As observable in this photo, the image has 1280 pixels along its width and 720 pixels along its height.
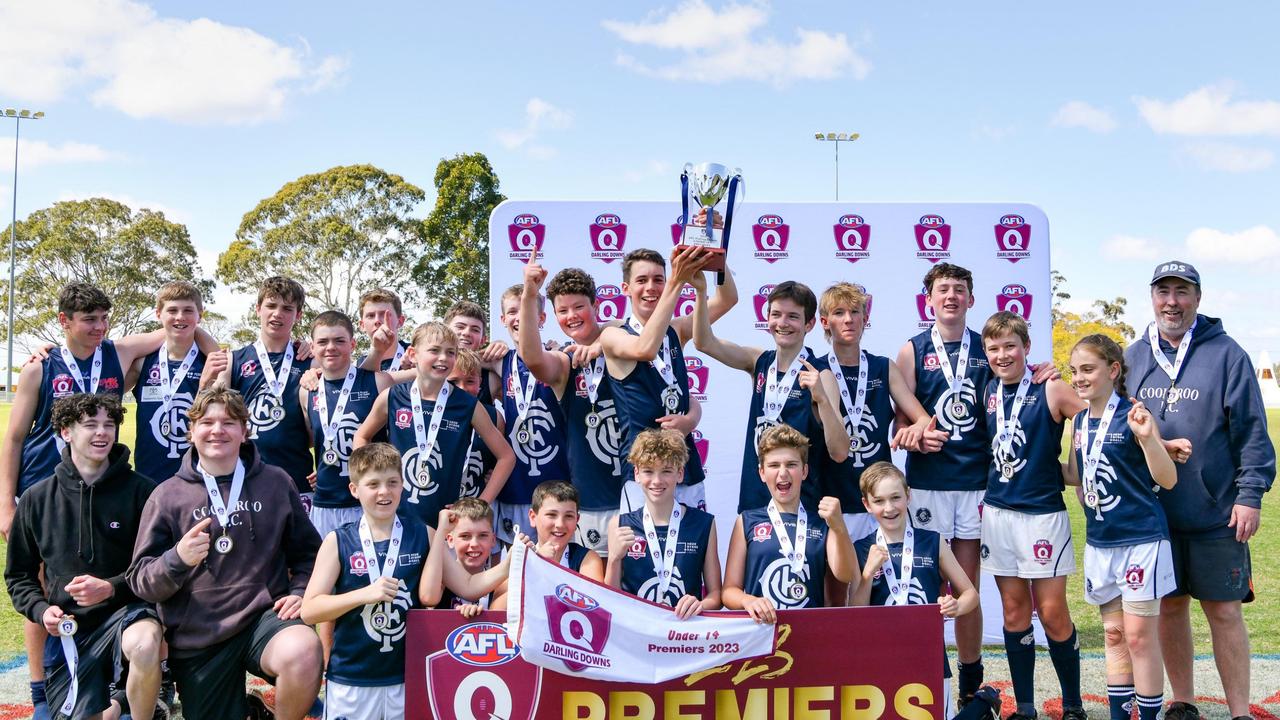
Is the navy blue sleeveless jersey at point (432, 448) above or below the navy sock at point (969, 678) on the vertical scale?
above

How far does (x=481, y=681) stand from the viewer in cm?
396

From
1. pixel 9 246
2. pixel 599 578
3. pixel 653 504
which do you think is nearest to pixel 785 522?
pixel 653 504

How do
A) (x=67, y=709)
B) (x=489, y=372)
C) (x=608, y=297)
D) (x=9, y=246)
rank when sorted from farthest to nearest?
(x=9, y=246), (x=608, y=297), (x=489, y=372), (x=67, y=709)

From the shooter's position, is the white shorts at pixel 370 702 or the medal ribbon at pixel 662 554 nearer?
the white shorts at pixel 370 702

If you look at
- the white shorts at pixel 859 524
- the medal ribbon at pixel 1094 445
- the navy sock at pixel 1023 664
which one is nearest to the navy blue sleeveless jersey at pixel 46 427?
the white shorts at pixel 859 524

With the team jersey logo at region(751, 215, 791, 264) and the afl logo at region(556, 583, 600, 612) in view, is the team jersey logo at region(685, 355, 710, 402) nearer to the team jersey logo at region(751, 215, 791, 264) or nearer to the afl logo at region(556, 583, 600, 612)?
the team jersey logo at region(751, 215, 791, 264)

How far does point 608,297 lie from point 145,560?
12.6 ft

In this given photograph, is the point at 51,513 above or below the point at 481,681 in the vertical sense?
above

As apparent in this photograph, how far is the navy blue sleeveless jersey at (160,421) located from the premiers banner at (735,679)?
2.48m

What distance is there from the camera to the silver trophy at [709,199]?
4.36m

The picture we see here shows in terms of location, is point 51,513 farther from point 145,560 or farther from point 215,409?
point 215,409

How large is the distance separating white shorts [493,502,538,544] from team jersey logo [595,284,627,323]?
2.13 m

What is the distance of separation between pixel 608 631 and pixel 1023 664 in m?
2.49

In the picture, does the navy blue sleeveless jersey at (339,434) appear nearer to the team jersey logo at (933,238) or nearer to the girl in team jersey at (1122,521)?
the girl in team jersey at (1122,521)
